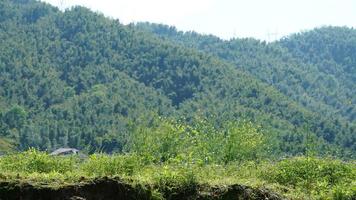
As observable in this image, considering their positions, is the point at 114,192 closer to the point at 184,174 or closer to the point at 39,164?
the point at 184,174

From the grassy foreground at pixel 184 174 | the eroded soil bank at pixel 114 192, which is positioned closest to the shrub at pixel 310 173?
the grassy foreground at pixel 184 174

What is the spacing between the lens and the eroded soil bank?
18812mm

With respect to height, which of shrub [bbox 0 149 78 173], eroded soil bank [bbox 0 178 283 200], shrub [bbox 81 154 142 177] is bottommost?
shrub [bbox 0 149 78 173]

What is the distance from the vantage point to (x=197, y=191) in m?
20.8

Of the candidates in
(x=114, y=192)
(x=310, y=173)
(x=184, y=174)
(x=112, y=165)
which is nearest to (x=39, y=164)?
(x=112, y=165)

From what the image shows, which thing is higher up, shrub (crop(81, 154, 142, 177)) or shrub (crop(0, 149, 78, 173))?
shrub (crop(81, 154, 142, 177))

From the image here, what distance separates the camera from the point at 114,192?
19.6 meters

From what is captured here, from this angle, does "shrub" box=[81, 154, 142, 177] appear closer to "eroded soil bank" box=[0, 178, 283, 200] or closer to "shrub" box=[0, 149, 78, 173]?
"shrub" box=[0, 149, 78, 173]

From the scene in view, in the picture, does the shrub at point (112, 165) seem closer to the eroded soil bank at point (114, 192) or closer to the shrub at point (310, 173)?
the eroded soil bank at point (114, 192)

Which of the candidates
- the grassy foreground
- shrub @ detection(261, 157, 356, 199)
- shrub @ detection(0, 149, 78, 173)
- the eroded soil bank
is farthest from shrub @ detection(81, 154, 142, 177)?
shrub @ detection(261, 157, 356, 199)

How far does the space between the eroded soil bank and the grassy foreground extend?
0.19 metres

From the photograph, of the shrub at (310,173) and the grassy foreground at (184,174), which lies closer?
the grassy foreground at (184,174)

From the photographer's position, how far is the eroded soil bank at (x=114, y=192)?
1881cm

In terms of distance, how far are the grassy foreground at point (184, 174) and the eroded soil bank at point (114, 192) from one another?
0.19 m
